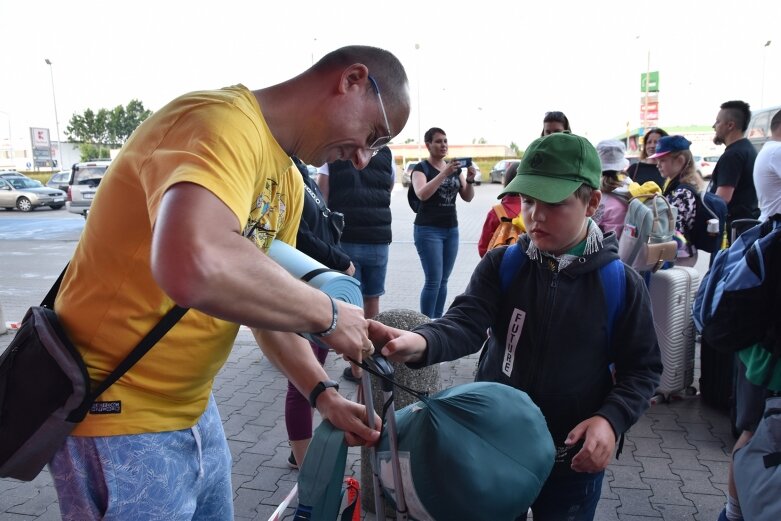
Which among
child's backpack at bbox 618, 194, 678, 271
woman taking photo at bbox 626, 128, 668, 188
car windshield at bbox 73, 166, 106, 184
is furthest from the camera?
car windshield at bbox 73, 166, 106, 184

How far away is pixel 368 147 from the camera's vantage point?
1530 millimetres

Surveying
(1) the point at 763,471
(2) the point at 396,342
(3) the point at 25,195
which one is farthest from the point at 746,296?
(3) the point at 25,195

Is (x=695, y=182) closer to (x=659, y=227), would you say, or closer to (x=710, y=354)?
(x=659, y=227)

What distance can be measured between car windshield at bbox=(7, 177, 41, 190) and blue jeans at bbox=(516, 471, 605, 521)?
1138 inches

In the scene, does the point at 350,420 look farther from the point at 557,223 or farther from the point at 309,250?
the point at 309,250

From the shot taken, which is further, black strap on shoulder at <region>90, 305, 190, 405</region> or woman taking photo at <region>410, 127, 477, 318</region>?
woman taking photo at <region>410, 127, 477, 318</region>

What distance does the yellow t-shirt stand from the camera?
1118mm

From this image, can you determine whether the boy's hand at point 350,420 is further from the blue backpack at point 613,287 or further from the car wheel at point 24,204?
the car wheel at point 24,204

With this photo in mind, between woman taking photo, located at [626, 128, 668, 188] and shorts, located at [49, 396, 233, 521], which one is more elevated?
woman taking photo, located at [626, 128, 668, 188]

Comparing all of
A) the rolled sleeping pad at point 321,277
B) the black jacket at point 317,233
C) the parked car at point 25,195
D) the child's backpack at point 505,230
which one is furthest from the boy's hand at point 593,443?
the parked car at point 25,195

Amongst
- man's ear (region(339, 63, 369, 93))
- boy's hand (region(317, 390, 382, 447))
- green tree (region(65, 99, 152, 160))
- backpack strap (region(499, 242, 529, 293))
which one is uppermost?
green tree (region(65, 99, 152, 160))

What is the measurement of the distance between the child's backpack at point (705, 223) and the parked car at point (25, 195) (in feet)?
87.8

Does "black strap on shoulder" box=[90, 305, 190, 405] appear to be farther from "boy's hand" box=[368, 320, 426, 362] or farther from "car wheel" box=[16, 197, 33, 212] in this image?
"car wheel" box=[16, 197, 33, 212]

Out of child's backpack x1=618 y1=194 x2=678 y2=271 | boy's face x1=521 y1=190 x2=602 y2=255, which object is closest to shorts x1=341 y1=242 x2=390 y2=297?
child's backpack x1=618 y1=194 x2=678 y2=271
